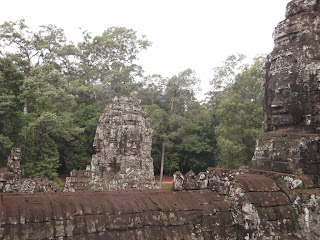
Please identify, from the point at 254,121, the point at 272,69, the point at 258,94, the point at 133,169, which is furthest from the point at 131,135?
the point at 258,94

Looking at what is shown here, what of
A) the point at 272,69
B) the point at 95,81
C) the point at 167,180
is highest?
the point at 95,81

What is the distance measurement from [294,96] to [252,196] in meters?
2.37

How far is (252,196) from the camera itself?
437cm

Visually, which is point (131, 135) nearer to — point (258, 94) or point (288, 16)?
point (288, 16)

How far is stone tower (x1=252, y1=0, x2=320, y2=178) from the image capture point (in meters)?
5.17

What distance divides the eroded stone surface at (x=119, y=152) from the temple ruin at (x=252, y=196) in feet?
21.0

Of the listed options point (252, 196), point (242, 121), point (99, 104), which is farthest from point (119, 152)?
point (99, 104)

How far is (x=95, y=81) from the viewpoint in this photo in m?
31.5

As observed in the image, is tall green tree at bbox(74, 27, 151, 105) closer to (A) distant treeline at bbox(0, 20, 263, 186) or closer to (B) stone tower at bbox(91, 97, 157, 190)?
(A) distant treeline at bbox(0, 20, 263, 186)

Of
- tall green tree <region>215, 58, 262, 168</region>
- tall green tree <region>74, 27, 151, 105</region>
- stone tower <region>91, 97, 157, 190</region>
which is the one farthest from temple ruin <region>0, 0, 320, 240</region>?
tall green tree <region>74, 27, 151, 105</region>

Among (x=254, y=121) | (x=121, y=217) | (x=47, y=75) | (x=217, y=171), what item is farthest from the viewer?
(x=254, y=121)

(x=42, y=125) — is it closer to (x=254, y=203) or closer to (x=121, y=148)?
(x=121, y=148)

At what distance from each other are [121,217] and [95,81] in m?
29.5

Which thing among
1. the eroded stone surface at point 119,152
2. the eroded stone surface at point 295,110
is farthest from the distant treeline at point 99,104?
the eroded stone surface at point 295,110
